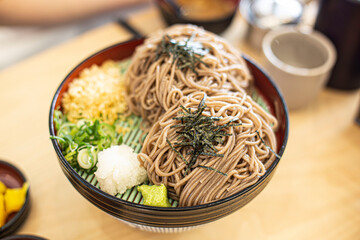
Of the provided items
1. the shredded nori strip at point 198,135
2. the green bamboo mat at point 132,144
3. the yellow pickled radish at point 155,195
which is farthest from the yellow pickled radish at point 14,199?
the shredded nori strip at point 198,135

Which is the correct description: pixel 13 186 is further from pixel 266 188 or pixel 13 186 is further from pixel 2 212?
pixel 266 188

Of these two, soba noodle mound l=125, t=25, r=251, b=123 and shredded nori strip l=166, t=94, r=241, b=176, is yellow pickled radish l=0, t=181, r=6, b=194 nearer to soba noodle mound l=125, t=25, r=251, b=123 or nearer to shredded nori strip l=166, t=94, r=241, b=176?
soba noodle mound l=125, t=25, r=251, b=123

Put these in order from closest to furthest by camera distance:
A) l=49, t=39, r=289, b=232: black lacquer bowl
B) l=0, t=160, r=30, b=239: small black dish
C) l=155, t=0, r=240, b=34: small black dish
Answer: l=49, t=39, r=289, b=232: black lacquer bowl < l=0, t=160, r=30, b=239: small black dish < l=155, t=0, r=240, b=34: small black dish

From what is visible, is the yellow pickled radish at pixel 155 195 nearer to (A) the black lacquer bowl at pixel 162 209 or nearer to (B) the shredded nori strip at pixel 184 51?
(A) the black lacquer bowl at pixel 162 209

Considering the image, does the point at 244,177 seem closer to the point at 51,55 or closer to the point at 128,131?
the point at 128,131

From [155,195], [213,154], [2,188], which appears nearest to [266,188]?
[213,154]

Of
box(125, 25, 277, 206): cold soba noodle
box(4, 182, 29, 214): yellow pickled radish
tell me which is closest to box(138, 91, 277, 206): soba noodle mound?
box(125, 25, 277, 206): cold soba noodle
